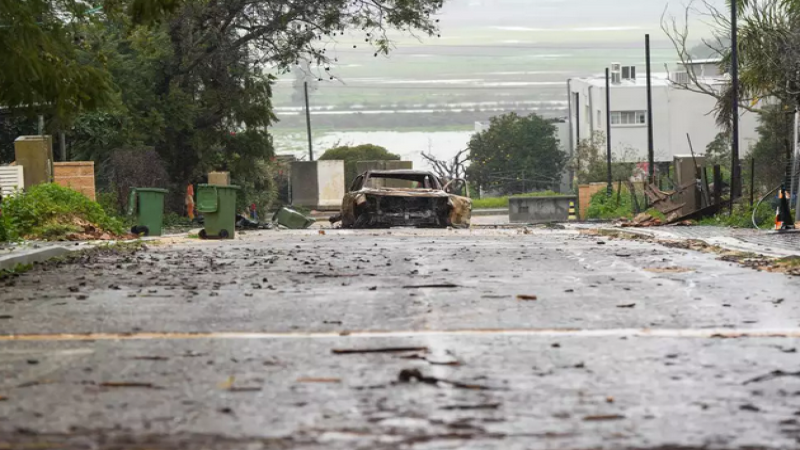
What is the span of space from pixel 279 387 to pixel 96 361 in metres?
1.44

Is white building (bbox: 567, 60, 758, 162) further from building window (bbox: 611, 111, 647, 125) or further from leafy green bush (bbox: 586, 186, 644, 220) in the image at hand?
leafy green bush (bbox: 586, 186, 644, 220)

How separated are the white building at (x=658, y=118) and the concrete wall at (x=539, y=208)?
74.6ft

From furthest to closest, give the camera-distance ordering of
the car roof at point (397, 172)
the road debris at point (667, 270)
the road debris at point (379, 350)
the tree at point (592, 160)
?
the tree at point (592, 160) → the car roof at point (397, 172) → the road debris at point (667, 270) → the road debris at point (379, 350)

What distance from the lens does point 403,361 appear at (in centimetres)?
692

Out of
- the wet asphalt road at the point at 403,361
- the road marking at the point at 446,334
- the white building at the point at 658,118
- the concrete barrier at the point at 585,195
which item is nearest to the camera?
the wet asphalt road at the point at 403,361

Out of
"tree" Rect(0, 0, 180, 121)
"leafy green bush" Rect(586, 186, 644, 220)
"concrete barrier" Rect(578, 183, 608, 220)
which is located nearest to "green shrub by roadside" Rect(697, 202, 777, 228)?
"leafy green bush" Rect(586, 186, 644, 220)

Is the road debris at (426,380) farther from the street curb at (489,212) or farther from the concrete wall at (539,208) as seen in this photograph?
the street curb at (489,212)

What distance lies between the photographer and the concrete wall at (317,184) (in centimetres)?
5900

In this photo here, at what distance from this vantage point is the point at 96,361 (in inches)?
277

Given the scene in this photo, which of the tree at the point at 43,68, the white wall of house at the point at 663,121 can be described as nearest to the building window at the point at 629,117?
the white wall of house at the point at 663,121

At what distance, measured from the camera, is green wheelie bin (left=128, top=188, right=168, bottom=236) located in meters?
25.8

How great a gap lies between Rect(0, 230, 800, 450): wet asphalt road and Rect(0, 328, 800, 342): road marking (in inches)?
1.2

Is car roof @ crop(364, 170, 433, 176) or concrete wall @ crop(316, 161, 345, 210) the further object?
concrete wall @ crop(316, 161, 345, 210)

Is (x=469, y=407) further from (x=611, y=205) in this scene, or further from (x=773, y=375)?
(x=611, y=205)
